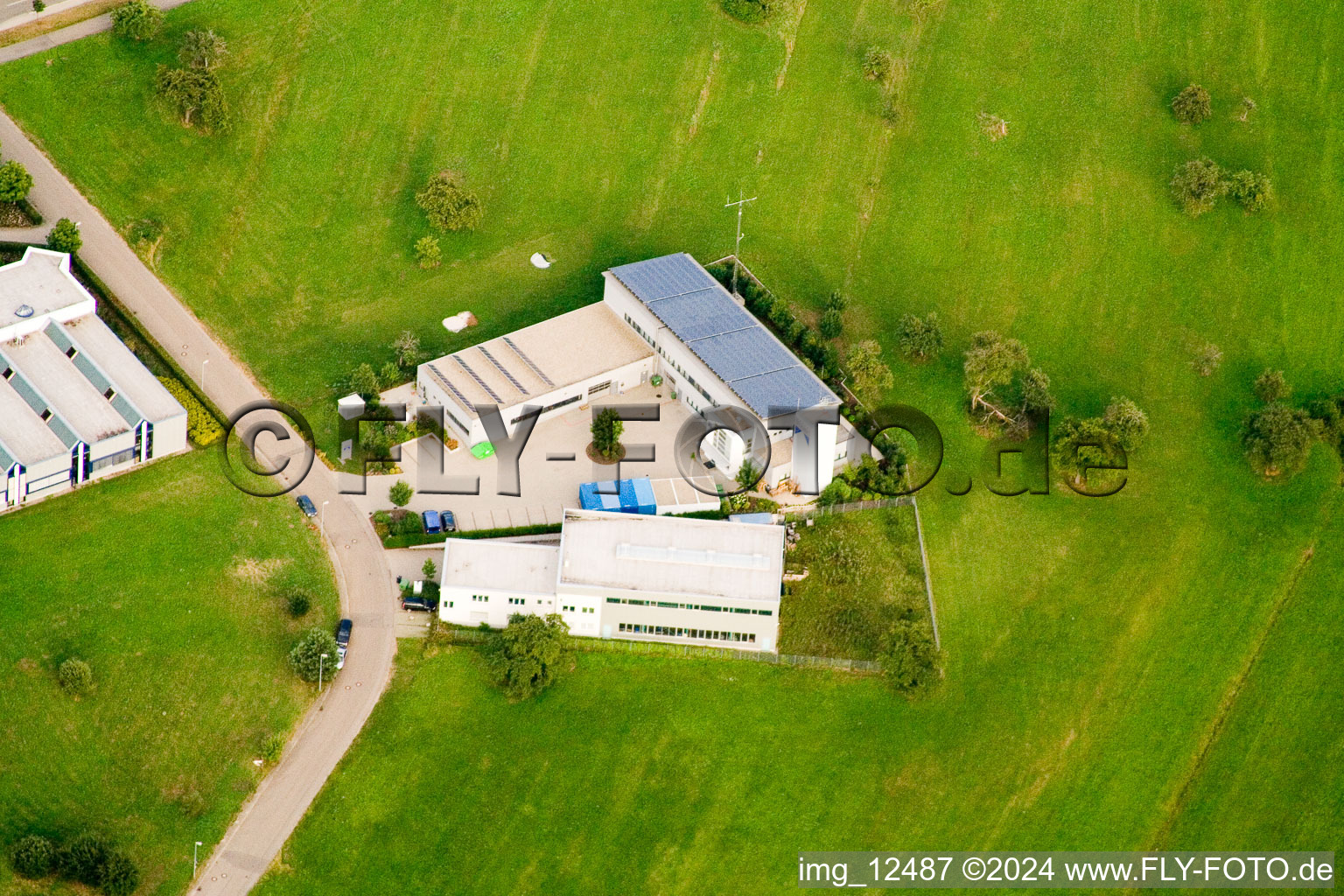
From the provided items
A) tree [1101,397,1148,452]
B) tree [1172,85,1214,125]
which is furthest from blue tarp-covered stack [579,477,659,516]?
tree [1172,85,1214,125]

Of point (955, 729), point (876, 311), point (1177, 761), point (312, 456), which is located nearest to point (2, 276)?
point (312, 456)

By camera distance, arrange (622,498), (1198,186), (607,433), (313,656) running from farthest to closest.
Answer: (1198,186) < (607,433) < (622,498) < (313,656)

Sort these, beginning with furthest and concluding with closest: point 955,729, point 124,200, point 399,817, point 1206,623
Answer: point 124,200
point 1206,623
point 955,729
point 399,817

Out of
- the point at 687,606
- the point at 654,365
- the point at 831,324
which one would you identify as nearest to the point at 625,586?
the point at 687,606

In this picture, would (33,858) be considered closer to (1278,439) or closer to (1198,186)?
(1278,439)

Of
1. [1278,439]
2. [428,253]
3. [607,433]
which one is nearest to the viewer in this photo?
[607,433]

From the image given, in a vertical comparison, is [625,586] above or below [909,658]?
above

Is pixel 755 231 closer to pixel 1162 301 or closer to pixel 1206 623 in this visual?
pixel 1162 301
